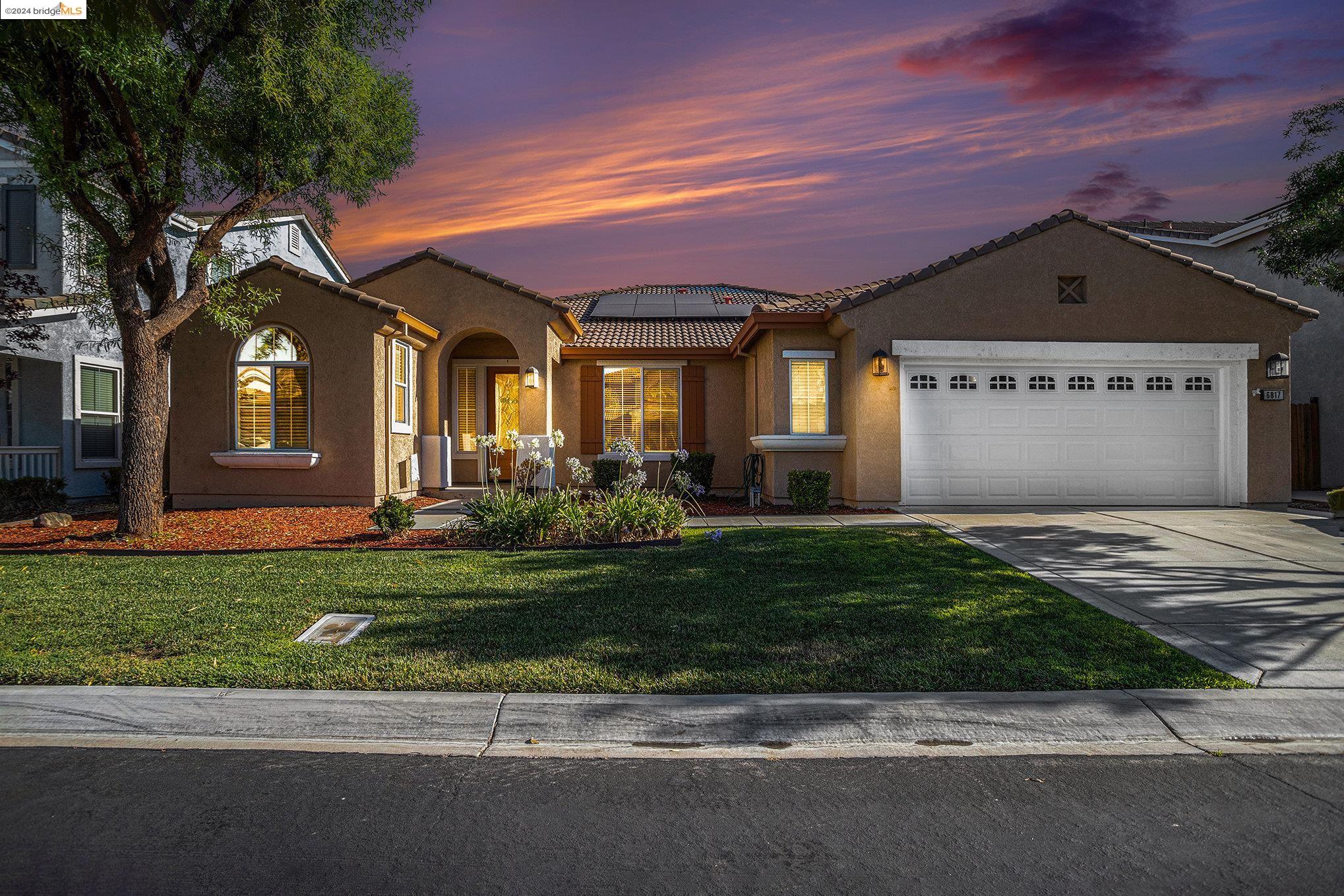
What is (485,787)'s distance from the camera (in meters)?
3.58

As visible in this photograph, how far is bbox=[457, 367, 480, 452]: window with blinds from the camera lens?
16.6 meters

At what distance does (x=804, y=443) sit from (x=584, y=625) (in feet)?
25.8

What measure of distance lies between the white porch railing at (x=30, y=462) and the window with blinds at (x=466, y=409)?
23.6 feet

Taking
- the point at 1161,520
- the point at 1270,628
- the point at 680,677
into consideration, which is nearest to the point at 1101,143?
the point at 1161,520

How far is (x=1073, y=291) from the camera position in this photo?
12773mm

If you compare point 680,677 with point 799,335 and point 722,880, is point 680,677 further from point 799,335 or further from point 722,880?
point 799,335

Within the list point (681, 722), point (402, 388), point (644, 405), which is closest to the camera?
point (681, 722)

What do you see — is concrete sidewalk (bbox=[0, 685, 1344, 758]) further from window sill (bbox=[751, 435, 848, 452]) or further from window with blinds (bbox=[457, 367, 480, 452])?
window with blinds (bbox=[457, 367, 480, 452])

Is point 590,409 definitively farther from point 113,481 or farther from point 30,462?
point 30,462

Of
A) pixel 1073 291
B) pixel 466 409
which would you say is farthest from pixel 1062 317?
pixel 466 409

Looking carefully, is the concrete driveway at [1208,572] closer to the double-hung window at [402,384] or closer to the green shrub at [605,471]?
the green shrub at [605,471]

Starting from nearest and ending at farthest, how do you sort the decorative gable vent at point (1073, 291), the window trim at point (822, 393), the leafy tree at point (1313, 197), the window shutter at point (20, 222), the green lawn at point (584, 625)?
1. the green lawn at point (584, 625)
2. the leafy tree at point (1313, 197)
3. the decorative gable vent at point (1073, 291)
4. the window trim at point (822, 393)
5. the window shutter at point (20, 222)

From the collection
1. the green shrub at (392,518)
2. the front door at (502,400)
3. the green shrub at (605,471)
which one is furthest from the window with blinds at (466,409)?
the green shrub at (392,518)

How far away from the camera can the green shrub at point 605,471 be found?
14547mm
